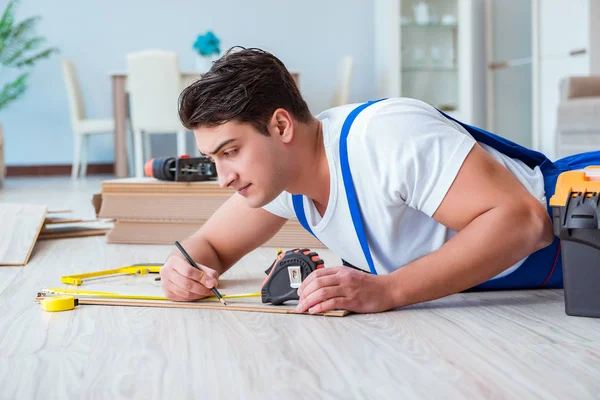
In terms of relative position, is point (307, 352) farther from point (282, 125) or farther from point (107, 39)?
point (107, 39)

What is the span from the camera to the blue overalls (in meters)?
1.48

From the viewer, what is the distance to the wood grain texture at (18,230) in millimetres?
2240

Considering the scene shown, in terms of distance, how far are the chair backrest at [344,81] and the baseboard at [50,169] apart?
2422 mm

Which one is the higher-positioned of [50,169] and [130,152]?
[130,152]

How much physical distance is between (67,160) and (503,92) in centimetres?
432

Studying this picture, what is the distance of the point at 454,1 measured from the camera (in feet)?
24.2

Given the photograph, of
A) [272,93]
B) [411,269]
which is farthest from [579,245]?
[272,93]

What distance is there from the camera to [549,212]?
1.53 metres

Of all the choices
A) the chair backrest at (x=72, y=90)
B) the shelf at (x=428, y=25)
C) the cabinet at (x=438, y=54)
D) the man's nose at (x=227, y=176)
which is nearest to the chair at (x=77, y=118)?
the chair backrest at (x=72, y=90)

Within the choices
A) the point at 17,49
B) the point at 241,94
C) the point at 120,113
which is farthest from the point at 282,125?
the point at 17,49

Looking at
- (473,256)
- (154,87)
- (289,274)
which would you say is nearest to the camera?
(473,256)

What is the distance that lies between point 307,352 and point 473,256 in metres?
0.35

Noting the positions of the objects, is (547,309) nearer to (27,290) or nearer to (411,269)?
(411,269)

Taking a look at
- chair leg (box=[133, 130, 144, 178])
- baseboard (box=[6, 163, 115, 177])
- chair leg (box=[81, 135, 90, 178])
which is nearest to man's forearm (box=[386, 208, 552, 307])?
chair leg (box=[133, 130, 144, 178])
